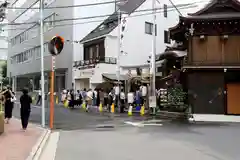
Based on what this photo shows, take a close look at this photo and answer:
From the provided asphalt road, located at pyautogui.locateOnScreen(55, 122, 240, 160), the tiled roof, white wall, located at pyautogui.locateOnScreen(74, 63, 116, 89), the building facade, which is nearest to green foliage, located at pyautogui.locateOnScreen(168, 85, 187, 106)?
asphalt road, located at pyautogui.locateOnScreen(55, 122, 240, 160)

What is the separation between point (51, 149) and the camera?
954 centimetres

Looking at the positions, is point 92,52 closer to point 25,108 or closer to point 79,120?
point 79,120

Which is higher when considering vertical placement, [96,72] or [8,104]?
[96,72]

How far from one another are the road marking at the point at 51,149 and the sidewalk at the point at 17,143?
→ 379 mm

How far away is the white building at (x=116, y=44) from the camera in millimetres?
34156

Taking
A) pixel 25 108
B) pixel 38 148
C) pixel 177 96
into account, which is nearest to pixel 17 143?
pixel 38 148

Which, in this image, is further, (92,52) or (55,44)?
(92,52)

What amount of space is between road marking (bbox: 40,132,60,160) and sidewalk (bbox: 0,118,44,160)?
38 cm

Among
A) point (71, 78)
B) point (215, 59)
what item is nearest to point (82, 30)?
point (71, 78)

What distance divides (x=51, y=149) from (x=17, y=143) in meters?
1.22

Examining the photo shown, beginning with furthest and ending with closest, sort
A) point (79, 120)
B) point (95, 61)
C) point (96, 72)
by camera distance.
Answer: point (95, 61)
point (96, 72)
point (79, 120)

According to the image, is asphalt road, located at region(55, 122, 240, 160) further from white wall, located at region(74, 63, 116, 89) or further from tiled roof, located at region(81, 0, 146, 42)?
tiled roof, located at region(81, 0, 146, 42)

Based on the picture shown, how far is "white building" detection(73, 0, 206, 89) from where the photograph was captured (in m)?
34.2

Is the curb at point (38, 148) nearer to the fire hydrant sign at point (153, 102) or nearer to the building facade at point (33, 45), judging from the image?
the fire hydrant sign at point (153, 102)
